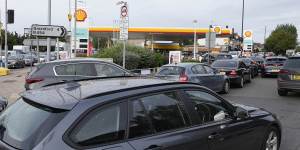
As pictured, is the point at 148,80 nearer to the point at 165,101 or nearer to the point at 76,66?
the point at 165,101

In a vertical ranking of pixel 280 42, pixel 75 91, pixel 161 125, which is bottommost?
pixel 161 125

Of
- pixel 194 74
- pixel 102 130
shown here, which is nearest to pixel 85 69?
pixel 194 74

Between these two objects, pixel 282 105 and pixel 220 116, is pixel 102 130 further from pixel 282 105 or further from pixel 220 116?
pixel 282 105

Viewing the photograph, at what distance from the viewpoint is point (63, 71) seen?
11258mm

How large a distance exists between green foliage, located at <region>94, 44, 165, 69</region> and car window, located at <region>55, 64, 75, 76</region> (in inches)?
498

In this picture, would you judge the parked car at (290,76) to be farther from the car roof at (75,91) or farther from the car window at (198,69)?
the car roof at (75,91)

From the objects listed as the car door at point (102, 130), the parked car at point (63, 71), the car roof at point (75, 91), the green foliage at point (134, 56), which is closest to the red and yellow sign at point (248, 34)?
the green foliage at point (134, 56)

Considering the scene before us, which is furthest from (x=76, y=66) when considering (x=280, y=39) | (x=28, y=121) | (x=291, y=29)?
(x=291, y=29)

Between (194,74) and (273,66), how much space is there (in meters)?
14.1

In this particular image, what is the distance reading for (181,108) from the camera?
444 cm

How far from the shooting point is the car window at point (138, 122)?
3830 millimetres

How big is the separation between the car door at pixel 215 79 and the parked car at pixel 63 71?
16.6 feet

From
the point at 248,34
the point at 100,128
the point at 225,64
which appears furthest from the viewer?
the point at 248,34

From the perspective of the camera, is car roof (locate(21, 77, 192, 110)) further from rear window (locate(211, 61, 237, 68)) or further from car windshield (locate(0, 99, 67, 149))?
rear window (locate(211, 61, 237, 68))
